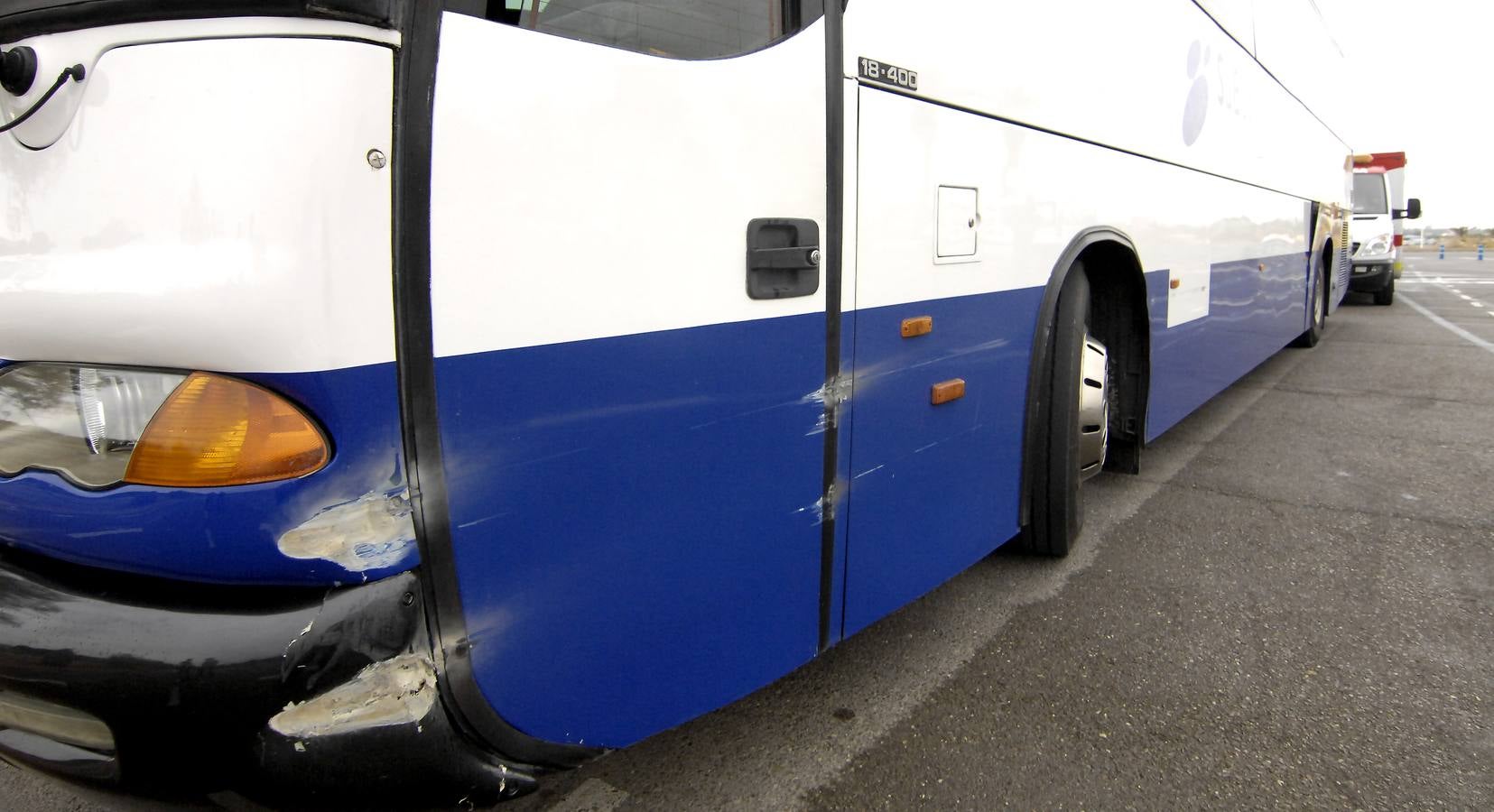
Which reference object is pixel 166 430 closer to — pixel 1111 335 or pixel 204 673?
pixel 204 673

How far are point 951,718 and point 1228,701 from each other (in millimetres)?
877

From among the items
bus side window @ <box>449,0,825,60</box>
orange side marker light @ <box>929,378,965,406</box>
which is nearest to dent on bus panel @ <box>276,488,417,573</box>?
bus side window @ <box>449,0,825,60</box>

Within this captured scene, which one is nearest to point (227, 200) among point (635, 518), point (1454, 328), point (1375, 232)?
point (635, 518)

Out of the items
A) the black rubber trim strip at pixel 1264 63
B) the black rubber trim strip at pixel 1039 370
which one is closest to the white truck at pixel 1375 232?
the black rubber trim strip at pixel 1264 63

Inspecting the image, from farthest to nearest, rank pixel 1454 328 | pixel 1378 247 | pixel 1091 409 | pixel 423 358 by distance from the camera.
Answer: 1. pixel 1378 247
2. pixel 1454 328
3. pixel 1091 409
4. pixel 423 358

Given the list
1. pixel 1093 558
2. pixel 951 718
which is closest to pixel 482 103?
pixel 951 718

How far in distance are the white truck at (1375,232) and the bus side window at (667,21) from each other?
55.3 feet

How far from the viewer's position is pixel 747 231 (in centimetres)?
189

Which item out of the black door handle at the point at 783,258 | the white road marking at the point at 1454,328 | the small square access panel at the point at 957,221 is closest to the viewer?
the black door handle at the point at 783,258

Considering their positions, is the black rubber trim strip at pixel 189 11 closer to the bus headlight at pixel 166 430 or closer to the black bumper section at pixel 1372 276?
the bus headlight at pixel 166 430

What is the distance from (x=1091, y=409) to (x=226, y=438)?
10.8 feet

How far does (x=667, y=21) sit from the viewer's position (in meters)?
1.77

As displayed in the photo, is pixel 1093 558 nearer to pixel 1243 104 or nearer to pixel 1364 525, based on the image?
pixel 1364 525

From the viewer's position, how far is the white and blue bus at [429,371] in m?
1.33
